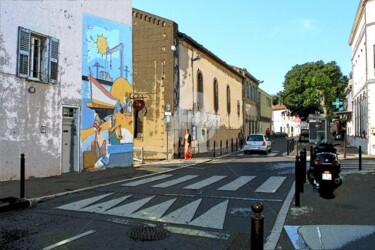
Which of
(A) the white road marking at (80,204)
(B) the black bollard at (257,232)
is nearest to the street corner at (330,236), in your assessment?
(B) the black bollard at (257,232)

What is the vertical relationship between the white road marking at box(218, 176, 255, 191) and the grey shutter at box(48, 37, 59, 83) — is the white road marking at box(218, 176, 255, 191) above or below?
below

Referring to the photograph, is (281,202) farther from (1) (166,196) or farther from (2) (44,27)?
(2) (44,27)

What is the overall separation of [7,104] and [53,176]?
3.15m

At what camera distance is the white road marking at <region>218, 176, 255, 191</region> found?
1041 cm

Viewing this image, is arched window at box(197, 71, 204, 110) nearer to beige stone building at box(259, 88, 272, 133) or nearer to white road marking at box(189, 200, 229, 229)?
white road marking at box(189, 200, 229, 229)

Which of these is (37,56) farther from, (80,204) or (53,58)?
(80,204)

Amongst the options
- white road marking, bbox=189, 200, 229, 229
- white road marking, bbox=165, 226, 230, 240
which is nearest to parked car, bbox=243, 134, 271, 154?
white road marking, bbox=189, 200, 229, 229

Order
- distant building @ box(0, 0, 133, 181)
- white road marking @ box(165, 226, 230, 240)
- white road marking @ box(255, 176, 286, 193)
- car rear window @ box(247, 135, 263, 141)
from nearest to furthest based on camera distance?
white road marking @ box(165, 226, 230, 240), white road marking @ box(255, 176, 286, 193), distant building @ box(0, 0, 133, 181), car rear window @ box(247, 135, 263, 141)

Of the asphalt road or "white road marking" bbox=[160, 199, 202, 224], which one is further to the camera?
"white road marking" bbox=[160, 199, 202, 224]

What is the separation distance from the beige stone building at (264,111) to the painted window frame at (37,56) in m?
43.7

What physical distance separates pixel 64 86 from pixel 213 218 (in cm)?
915

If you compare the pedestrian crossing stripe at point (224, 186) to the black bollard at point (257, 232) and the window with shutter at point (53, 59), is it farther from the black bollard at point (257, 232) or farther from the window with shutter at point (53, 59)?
the black bollard at point (257, 232)

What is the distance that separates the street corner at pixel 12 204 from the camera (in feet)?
Answer: 25.4

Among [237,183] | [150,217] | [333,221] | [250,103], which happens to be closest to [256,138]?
[237,183]
